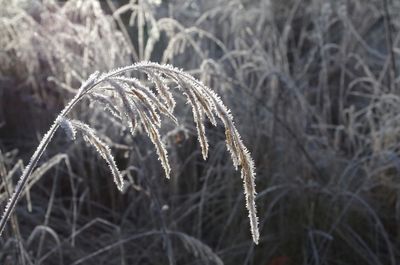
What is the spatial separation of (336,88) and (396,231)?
1247mm

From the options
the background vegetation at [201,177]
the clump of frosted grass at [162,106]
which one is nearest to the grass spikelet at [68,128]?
the clump of frosted grass at [162,106]

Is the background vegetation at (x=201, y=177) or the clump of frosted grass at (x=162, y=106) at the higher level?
the clump of frosted grass at (x=162, y=106)

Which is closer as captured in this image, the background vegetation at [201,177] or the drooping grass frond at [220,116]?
the drooping grass frond at [220,116]

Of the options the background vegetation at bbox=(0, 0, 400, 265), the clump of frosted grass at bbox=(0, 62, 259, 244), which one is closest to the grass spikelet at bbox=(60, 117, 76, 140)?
the clump of frosted grass at bbox=(0, 62, 259, 244)

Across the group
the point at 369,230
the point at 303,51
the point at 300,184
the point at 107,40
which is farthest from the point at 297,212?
the point at 303,51

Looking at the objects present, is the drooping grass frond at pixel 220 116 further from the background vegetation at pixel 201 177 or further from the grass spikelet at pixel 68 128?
the background vegetation at pixel 201 177

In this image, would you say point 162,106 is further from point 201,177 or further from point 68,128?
point 201,177

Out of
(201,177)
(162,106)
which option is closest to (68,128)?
(162,106)

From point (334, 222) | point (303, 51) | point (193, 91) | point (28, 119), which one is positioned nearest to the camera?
point (193, 91)

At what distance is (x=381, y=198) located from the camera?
7.82 feet

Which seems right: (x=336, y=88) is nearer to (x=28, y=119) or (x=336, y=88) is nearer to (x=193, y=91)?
(x=28, y=119)

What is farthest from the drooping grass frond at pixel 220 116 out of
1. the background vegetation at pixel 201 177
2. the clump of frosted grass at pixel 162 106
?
the background vegetation at pixel 201 177

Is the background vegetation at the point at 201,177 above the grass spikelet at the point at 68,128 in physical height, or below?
below

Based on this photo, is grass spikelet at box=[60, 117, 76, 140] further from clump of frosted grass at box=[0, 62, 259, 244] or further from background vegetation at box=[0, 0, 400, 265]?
background vegetation at box=[0, 0, 400, 265]
